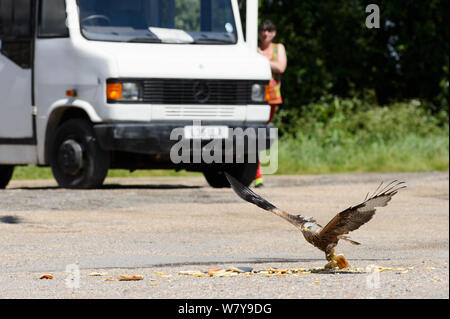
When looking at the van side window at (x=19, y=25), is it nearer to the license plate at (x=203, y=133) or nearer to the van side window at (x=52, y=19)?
the van side window at (x=52, y=19)

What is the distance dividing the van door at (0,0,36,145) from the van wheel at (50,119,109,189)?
1.48ft

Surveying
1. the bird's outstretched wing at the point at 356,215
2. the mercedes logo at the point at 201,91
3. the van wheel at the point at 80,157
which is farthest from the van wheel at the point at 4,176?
the bird's outstretched wing at the point at 356,215

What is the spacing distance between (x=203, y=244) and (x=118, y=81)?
12.0 feet

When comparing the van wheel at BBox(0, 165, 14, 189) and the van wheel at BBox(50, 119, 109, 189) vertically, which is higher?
the van wheel at BBox(50, 119, 109, 189)

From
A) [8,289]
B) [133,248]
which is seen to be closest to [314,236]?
[8,289]

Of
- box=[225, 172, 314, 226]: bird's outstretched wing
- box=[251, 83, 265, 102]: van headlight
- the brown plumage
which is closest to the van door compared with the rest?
box=[251, 83, 265, 102]: van headlight

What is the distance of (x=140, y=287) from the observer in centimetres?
538

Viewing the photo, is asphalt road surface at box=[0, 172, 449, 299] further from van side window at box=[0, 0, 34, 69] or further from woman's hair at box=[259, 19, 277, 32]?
woman's hair at box=[259, 19, 277, 32]

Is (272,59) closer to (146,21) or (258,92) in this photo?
(258,92)

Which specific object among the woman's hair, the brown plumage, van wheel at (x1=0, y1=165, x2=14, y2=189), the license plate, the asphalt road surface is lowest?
van wheel at (x1=0, y1=165, x2=14, y2=189)

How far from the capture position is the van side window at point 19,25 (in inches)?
447

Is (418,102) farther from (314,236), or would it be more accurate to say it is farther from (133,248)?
(314,236)

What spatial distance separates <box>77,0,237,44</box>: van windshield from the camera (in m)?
11.0

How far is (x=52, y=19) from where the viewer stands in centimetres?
1132
